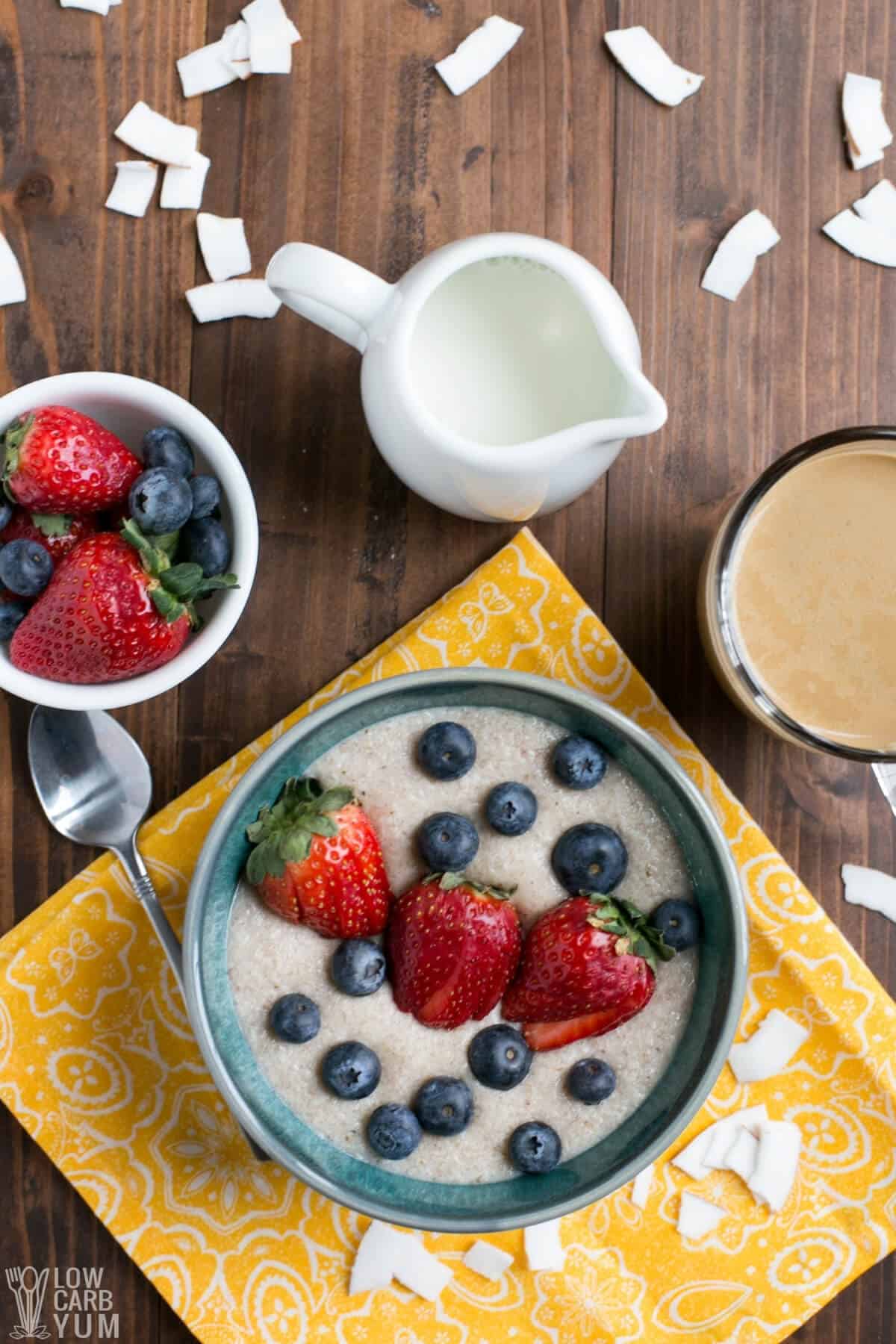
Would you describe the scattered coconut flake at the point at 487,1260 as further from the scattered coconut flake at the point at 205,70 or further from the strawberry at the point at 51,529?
the scattered coconut flake at the point at 205,70

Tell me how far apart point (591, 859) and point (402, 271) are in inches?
21.8

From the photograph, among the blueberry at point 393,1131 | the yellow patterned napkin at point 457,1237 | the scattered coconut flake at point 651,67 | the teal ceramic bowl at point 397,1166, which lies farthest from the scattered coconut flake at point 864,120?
the blueberry at point 393,1131

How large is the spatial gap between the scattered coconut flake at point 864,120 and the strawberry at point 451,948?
29.7 inches

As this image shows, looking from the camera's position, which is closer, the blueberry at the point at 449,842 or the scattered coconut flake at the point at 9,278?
the blueberry at the point at 449,842

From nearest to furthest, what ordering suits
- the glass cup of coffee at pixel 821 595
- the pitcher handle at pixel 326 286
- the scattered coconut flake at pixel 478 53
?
the pitcher handle at pixel 326 286 → the glass cup of coffee at pixel 821 595 → the scattered coconut flake at pixel 478 53

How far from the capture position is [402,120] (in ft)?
3.76

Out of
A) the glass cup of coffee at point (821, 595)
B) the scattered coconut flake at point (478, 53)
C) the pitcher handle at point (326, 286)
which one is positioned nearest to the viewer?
the pitcher handle at point (326, 286)

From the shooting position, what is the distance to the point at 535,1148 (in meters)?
0.98

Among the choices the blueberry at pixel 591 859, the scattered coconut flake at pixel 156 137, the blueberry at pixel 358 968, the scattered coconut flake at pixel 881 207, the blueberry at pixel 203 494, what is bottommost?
the blueberry at pixel 358 968

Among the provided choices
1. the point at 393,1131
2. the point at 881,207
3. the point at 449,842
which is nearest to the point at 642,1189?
the point at 393,1131

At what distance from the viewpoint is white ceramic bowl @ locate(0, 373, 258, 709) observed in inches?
38.6

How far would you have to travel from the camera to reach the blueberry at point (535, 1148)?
38.5 inches

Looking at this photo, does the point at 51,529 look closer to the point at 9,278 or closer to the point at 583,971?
the point at 9,278

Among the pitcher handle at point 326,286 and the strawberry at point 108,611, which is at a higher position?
the pitcher handle at point 326,286
